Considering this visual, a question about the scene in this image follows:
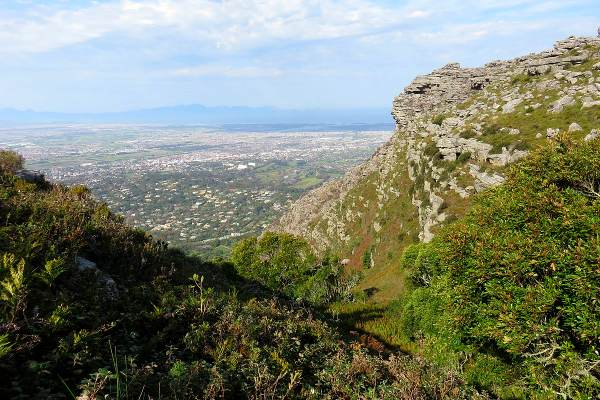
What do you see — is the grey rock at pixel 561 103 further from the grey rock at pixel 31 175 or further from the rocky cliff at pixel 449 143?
the grey rock at pixel 31 175

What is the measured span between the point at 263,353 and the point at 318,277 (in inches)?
1281

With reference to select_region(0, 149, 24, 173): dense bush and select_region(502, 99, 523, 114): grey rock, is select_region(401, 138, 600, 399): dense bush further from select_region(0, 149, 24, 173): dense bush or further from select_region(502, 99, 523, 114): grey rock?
select_region(502, 99, 523, 114): grey rock

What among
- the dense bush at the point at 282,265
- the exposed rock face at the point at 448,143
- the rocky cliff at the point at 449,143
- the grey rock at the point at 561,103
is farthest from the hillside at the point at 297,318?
the grey rock at the point at 561,103

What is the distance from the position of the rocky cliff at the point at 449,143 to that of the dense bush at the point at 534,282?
82.4 ft

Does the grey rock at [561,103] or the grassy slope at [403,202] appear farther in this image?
the grey rock at [561,103]

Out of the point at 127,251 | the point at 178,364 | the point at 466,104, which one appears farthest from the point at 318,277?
the point at 466,104

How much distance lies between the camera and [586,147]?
506 inches

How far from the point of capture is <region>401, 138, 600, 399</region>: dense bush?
9.55 meters

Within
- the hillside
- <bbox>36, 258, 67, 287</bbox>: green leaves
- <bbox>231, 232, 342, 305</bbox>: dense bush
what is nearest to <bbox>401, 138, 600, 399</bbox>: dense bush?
the hillside

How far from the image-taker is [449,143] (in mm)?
55000

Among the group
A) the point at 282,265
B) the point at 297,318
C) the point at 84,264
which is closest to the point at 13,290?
the point at 84,264

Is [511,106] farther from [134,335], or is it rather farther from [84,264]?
[134,335]

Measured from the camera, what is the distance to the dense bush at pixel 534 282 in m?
9.55

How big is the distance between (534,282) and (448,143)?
48.3 metres
